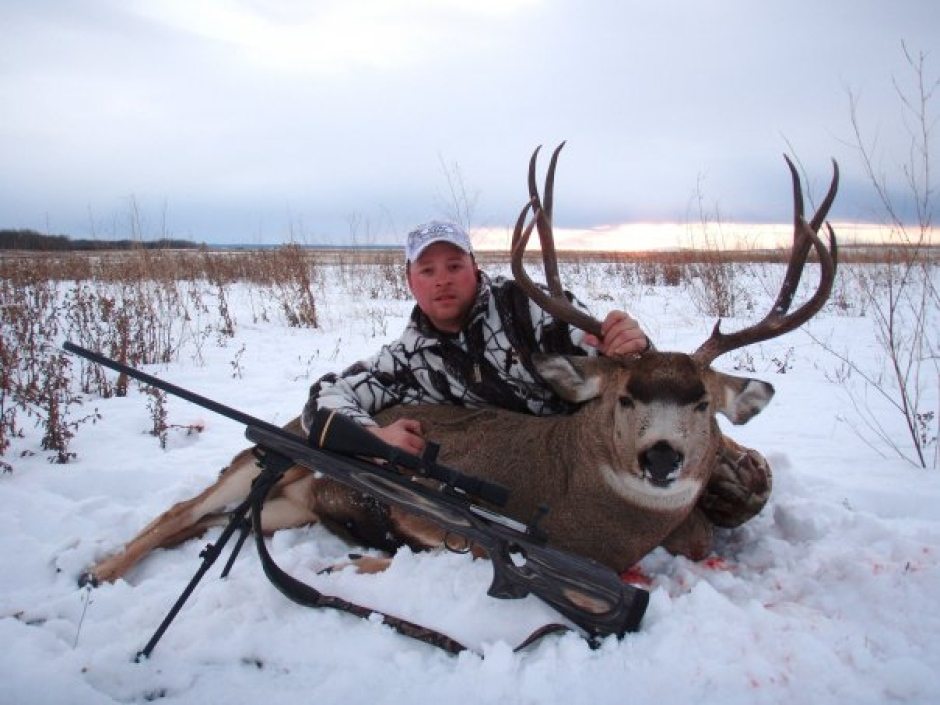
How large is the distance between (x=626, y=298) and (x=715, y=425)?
9109 millimetres

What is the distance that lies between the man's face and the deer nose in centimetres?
141

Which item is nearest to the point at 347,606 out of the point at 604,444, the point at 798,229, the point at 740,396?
the point at 604,444

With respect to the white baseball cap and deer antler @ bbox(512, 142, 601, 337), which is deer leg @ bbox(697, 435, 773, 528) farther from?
the white baseball cap

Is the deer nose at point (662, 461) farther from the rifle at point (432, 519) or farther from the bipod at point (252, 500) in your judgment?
the bipod at point (252, 500)

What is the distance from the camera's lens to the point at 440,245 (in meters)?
3.60

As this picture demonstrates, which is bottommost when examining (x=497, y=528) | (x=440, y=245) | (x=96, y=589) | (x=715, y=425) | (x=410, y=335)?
(x=96, y=589)

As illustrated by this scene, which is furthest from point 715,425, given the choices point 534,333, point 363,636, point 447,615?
point 363,636

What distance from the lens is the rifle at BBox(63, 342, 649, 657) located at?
6.93 feet

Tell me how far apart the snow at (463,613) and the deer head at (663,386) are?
47 centimetres

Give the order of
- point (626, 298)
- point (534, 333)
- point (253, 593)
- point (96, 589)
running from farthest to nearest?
point (626, 298), point (534, 333), point (96, 589), point (253, 593)

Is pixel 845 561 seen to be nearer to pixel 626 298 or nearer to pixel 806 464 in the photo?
pixel 806 464

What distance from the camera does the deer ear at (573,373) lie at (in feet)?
9.86

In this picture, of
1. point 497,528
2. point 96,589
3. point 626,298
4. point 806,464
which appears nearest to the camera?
point 497,528

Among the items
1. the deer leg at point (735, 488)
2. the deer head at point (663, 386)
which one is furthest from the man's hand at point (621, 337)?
the deer leg at point (735, 488)
